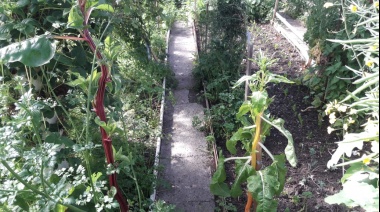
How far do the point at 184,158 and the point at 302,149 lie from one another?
131cm

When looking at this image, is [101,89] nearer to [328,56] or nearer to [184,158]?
[184,158]

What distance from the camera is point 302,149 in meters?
3.80

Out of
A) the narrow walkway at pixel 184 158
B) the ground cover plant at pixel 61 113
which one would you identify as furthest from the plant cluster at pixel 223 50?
the ground cover plant at pixel 61 113

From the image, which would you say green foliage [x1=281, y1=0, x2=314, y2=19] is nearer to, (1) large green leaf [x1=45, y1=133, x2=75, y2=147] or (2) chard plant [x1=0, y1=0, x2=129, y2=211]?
(2) chard plant [x1=0, y1=0, x2=129, y2=211]

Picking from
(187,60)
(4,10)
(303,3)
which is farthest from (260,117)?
(303,3)

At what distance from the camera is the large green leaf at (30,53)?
1.82 metres

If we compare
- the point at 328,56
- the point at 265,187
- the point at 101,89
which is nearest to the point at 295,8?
the point at 328,56

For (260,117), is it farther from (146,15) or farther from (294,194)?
(146,15)

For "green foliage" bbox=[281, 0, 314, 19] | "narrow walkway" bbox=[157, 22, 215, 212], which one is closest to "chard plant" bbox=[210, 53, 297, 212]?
"narrow walkway" bbox=[157, 22, 215, 212]

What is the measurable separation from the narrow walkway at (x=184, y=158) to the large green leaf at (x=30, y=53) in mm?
1704

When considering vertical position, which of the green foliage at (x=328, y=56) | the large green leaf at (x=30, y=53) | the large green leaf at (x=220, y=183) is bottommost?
the large green leaf at (x=220, y=183)

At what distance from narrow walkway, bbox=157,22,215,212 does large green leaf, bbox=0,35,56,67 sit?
5.59 ft

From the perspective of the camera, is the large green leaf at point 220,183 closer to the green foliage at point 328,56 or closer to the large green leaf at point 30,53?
the large green leaf at point 30,53

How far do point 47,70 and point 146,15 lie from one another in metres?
3.23
